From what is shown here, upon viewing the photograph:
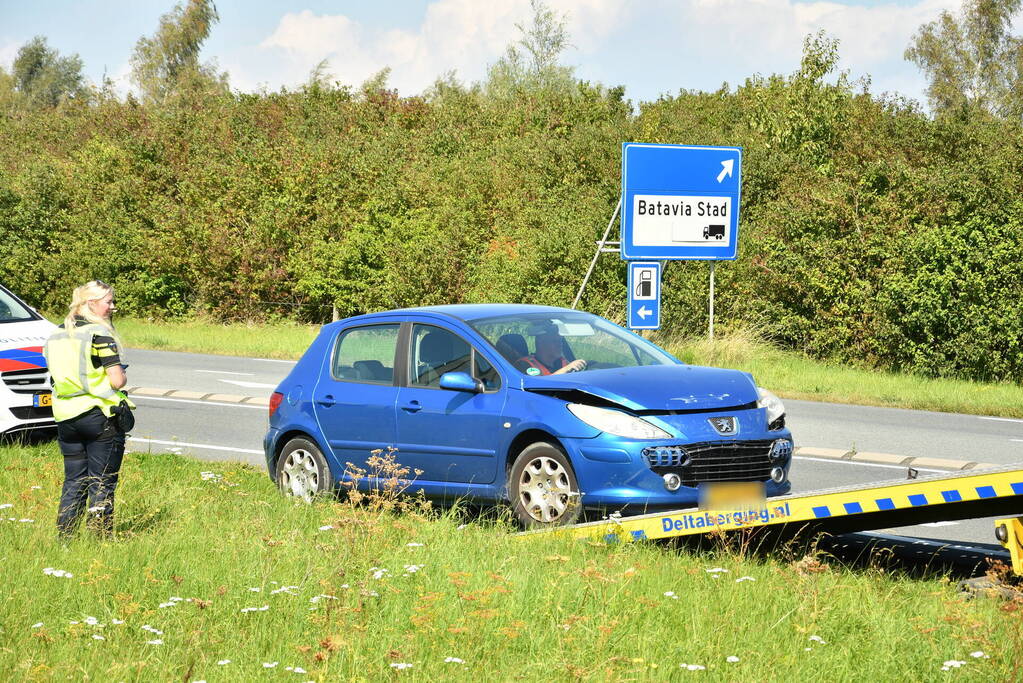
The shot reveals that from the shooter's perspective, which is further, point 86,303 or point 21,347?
point 21,347

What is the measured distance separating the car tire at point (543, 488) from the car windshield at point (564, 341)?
2.17 feet

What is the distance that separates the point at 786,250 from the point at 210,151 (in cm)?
2328

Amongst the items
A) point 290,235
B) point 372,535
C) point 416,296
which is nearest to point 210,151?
point 290,235

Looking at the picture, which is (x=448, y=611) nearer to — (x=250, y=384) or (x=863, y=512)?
(x=863, y=512)

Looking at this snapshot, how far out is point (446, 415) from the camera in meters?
8.77

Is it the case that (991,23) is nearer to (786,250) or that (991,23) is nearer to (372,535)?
(786,250)

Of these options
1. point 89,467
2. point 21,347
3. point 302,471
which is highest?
point 21,347

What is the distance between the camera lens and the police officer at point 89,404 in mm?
7426

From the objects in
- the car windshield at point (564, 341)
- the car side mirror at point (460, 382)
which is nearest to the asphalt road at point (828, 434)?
the car windshield at point (564, 341)

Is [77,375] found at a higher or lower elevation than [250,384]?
higher

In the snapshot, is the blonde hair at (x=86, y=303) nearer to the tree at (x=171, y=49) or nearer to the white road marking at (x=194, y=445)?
the white road marking at (x=194, y=445)

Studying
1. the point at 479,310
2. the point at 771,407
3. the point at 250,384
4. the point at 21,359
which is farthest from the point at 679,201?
the point at 771,407

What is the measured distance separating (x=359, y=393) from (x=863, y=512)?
388cm

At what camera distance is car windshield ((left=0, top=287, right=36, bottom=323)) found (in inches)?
513
